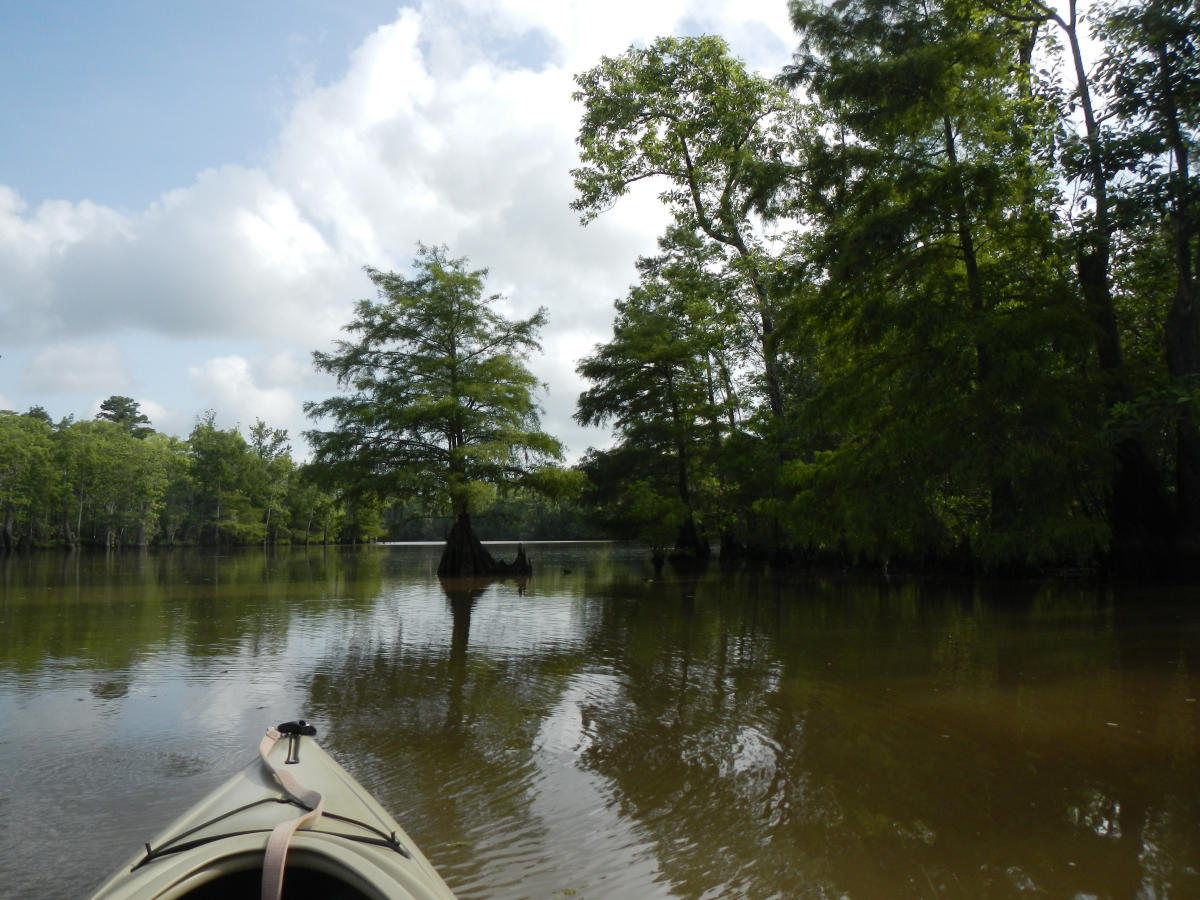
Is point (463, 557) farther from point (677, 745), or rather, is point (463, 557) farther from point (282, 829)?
point (282, 829)

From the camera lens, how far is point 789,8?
1812cm

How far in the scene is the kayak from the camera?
244 centimetres

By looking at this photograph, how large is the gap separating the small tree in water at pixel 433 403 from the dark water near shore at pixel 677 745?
45.4 ft

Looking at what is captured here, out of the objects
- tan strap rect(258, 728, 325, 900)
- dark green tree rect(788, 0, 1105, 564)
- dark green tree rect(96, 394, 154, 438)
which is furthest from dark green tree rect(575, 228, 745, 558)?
dark green tree rect(96, 394, 154, 438)

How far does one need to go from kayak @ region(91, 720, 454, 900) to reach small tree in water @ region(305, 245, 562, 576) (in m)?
22.5

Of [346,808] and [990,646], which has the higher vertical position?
[346,808]

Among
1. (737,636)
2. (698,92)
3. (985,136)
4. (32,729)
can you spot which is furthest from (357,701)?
(698,92)

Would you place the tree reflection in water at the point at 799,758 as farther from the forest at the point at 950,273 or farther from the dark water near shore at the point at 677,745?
the forest at the point at 950,273

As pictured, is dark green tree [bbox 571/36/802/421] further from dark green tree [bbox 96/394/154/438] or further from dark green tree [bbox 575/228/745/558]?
dark green tree [bbox 96/394/154/438]

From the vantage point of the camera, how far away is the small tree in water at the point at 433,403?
25.9m

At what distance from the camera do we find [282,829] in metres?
2.62

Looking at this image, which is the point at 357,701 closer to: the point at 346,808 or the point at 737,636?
the point at 346,808

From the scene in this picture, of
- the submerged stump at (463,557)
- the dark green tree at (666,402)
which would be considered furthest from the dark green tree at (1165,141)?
the submerged stump at (463,557)

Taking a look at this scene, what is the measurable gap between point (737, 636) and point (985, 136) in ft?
36.5
